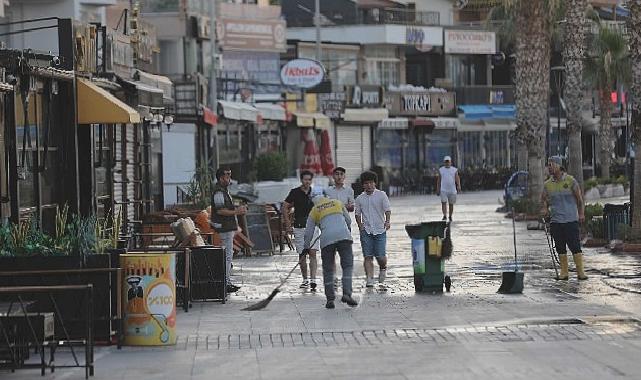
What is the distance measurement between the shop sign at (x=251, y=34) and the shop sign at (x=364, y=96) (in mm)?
12068

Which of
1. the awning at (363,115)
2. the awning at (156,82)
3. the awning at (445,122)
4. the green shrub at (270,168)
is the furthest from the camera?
the awning at (445,122)

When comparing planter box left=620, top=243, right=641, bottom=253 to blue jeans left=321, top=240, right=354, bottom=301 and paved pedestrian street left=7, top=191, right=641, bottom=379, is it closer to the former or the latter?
paved pedestrian street left=7, top=191, right=641, bottom=379

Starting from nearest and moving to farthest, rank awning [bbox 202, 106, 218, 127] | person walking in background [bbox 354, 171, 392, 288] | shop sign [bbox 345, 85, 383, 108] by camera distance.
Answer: person walking in background [bbox 354, 171, 392, 288] → awning [bbox 202, 106, 218, 127] → shop sign [bbox 345, 85, 383, 108]

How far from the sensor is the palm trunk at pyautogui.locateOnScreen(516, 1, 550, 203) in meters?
39.1

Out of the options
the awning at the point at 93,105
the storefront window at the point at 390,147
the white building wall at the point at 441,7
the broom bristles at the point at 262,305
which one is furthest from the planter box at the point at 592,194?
the broom bristles at the point at 262,305

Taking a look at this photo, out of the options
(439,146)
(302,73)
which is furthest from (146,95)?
(439,146)

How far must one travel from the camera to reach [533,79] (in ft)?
132

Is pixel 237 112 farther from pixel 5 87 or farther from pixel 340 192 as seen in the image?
pixel 5 87

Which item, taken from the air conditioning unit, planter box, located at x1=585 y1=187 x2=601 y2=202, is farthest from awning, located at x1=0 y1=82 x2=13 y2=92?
planter box, located at x1=585 y1=187 x2=601 y2=202

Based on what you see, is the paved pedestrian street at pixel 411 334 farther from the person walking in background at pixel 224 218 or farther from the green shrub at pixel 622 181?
the green shrub at pixel 622 181

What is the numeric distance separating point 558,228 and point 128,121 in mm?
6172

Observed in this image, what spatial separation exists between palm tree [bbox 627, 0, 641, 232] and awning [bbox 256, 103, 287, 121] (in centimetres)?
2127

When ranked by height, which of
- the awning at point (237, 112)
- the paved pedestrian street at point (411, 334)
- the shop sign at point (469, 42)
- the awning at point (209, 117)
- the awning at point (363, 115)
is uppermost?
the shop sign at point (469, 42)

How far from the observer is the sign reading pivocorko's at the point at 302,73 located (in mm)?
50000
